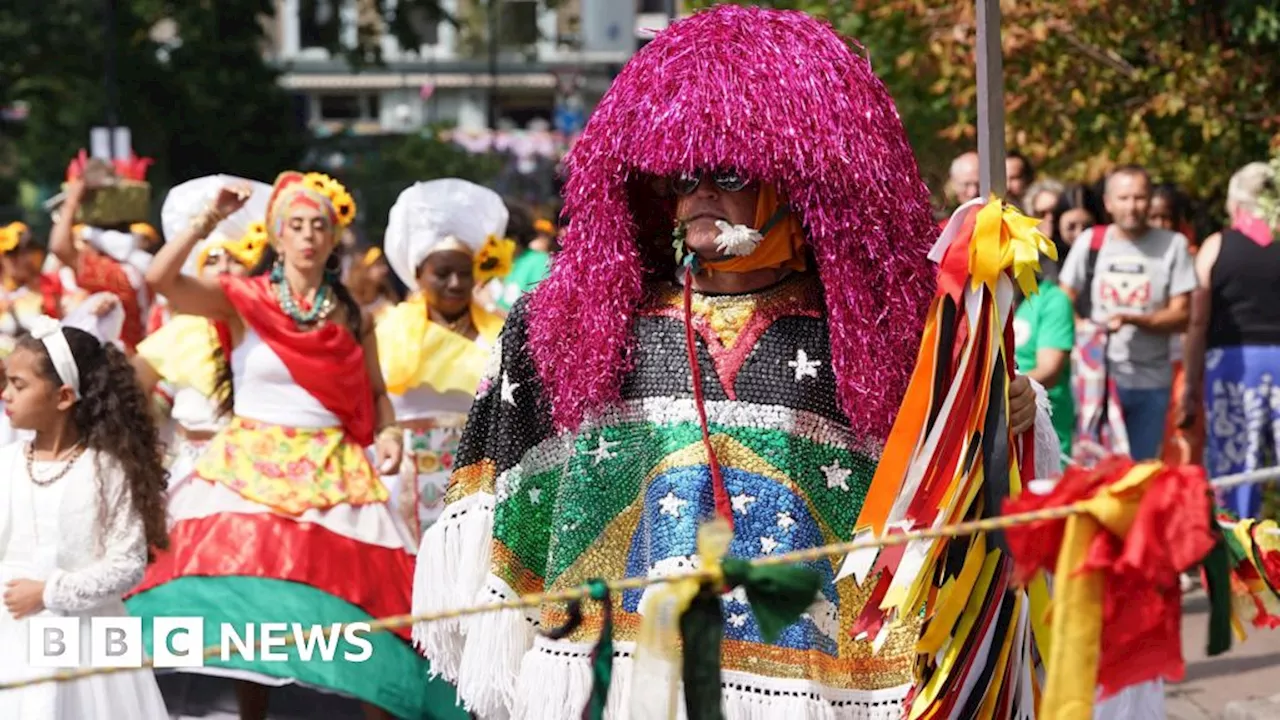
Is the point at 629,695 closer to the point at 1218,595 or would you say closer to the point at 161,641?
the point at 1218,595

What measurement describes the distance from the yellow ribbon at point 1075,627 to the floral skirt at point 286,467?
4243 mm

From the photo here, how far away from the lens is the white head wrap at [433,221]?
854 centimetres

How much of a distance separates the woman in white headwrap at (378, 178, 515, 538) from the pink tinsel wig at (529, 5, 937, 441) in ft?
11.5

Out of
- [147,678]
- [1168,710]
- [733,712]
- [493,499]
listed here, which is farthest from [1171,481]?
[1168,710]

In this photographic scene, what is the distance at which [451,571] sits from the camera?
4.90 metres

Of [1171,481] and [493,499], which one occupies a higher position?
[1171,481]

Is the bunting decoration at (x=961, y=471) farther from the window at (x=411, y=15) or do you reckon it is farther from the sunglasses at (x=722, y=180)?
the window at (x=411, y=15)

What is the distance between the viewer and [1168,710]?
779 cm

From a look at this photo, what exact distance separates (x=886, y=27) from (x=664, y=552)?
795cm

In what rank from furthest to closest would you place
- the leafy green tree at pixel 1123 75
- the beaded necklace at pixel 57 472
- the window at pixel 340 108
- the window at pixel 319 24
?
1. the window at pixel 340 108
2. the window at pixel 319 24
3. the leafy green tree at pixel 1123 75
4. the beaded necklace at pixel 57 472

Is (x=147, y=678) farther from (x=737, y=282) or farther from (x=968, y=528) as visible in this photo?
(x=968, y=528)

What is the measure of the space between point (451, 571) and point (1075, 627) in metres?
1.96

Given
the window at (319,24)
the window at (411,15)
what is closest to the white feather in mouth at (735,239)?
the window at (319,24)

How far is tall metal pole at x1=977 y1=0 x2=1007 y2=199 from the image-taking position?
4246 millimetres
